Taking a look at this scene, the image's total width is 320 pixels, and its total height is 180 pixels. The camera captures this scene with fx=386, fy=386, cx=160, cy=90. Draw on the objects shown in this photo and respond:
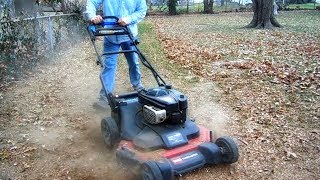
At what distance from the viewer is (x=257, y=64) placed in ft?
27.4

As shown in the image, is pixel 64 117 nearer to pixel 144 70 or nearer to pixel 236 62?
pixel 144 70

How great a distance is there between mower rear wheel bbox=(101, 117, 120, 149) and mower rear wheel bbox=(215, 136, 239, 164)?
117 centimetres

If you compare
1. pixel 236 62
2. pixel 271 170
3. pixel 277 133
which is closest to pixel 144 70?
pixel 236 62

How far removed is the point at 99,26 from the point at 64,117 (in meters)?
1.48

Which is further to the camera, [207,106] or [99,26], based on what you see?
[207,106]

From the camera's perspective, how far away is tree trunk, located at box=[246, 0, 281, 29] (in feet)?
57.9

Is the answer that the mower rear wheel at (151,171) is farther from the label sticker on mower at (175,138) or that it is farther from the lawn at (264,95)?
the lawn at (264,95)

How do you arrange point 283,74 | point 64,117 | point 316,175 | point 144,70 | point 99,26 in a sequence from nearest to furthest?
1. point 316,175
2. point 99,26
3. point 64,117
4. point 283,74
5. point 144,70

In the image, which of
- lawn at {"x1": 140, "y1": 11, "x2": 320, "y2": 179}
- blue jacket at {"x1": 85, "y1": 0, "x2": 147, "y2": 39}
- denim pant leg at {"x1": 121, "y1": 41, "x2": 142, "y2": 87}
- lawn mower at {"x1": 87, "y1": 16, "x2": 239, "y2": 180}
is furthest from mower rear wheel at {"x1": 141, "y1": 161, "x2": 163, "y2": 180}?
Answer: denim pant leg at {"x1": 121, "y1": 41, "x2": 142, "y2": 87}

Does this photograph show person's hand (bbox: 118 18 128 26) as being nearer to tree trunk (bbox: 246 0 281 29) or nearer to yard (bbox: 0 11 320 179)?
yard (bbox: 0 11 320 179)

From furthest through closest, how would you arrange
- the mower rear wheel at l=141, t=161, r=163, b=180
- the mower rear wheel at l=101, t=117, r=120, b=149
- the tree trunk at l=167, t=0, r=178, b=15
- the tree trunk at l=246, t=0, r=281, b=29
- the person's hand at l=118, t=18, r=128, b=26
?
the tree trunk at l=167, t=0, r=178, b=15 → the tree trunk at l=246, t=0, r=281, b=29 → the person's hand at l=118, t=18, r=128, b=26 → the mower rear wheel at l=101, t=117, r=120, b=149 → the mower rear wheel at l=141, t=161, r=163, b=180

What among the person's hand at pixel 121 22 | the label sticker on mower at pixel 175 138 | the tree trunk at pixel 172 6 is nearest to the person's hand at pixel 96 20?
the person's hand at pixel 121 22

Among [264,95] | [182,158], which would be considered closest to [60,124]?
[182,158]

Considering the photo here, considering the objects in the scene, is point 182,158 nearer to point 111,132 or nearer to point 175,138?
point 175,138
